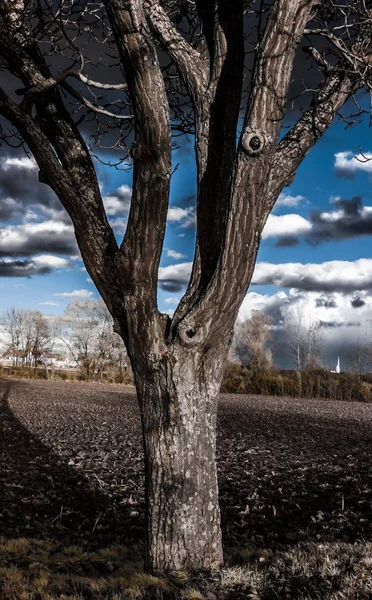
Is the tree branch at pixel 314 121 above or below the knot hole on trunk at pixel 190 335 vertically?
above

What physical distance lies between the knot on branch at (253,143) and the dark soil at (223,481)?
3.57 m

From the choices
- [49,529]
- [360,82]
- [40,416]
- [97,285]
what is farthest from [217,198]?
[40,416]

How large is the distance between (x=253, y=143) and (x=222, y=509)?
4654 mm

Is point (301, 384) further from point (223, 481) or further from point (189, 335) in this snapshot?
point (189, 335)

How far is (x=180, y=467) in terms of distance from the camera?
3.99m

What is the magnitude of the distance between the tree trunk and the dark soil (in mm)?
1051

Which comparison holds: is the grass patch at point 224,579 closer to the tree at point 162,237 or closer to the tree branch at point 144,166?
the tree at point 162,237

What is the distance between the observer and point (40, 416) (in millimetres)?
16516

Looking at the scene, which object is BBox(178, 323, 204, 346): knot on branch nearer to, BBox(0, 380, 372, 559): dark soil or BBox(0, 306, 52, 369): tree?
BBox(0, 380, 372, 559): dark soil

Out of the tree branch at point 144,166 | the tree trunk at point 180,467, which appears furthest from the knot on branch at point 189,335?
the tree branch at point 144,166

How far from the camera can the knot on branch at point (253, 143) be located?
13.0ft

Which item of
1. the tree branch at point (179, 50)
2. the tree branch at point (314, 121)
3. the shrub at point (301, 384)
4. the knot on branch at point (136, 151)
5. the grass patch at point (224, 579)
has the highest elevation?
the tree branch at point (179, 50)

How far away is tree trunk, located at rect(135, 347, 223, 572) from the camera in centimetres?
399

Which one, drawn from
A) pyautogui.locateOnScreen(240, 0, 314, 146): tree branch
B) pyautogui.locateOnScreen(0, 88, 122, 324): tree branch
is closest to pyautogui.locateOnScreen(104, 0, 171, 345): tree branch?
pyautogui.locateOnScreen(0, 88, 122, 324): tree branch
